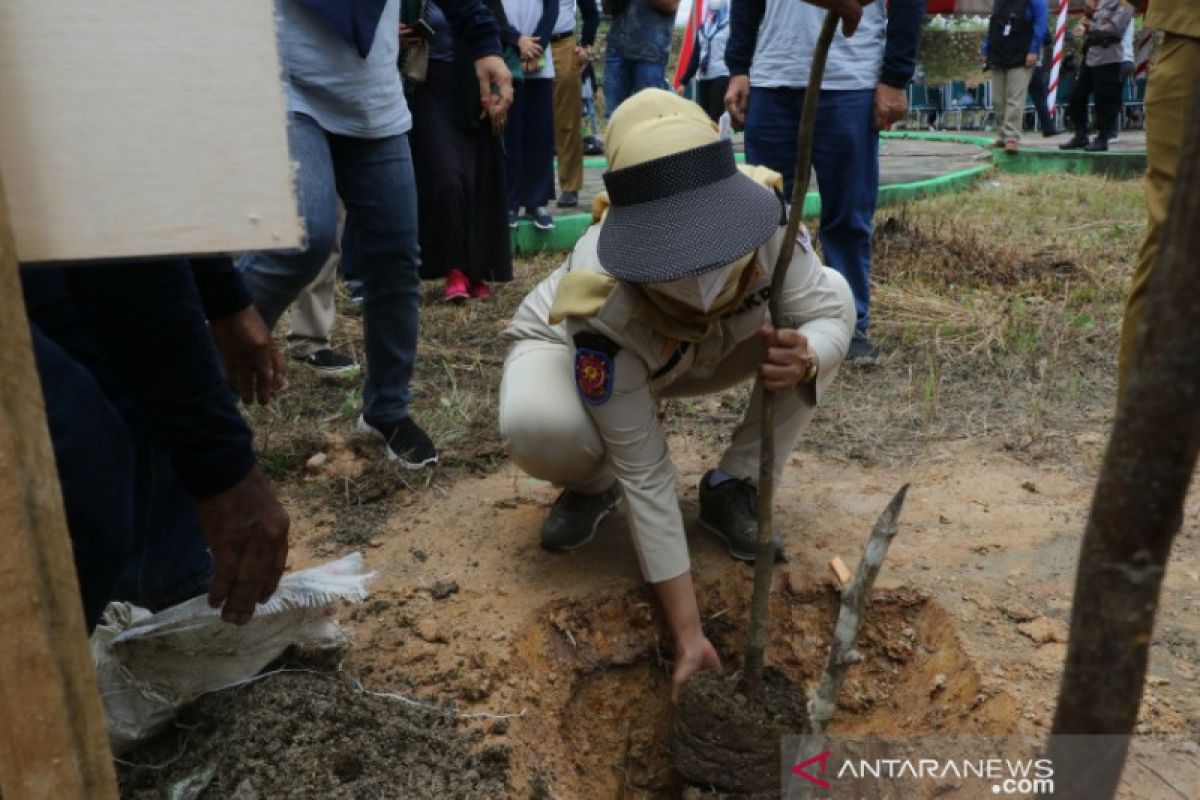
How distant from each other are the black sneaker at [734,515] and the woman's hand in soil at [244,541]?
→ 112 centimetres

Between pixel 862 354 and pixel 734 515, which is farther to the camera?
pixel 862 354

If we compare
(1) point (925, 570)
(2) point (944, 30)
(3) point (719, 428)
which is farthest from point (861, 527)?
(2) point (944, 30)

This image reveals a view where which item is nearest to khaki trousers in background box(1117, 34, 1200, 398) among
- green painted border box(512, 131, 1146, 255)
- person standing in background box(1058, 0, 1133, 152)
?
green painted border box(512, 131, 1146, 255)

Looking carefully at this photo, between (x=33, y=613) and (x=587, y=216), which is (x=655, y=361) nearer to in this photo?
(x=33, y=613)

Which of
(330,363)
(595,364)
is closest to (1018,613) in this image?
(595,364)

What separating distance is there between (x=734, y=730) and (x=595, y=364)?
0.74 meters

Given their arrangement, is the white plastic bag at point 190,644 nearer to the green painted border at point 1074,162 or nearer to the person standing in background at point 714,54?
the person standing in background at point 714,54

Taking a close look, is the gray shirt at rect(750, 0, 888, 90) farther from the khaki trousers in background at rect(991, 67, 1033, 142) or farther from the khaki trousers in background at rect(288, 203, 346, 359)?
the khaki trousers in background at rect(991, 67, 1033, 142)

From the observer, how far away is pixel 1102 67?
9.41 meters

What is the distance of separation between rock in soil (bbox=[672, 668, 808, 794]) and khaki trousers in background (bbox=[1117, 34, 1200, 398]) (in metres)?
0.86

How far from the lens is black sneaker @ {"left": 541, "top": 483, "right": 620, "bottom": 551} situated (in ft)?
8.20

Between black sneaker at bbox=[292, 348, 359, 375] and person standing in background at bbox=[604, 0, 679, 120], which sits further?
person standing in background at bbox=[604, 0, 679, 120]

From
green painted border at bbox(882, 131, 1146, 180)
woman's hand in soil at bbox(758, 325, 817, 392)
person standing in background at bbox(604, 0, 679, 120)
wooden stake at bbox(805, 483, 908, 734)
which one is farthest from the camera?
green painted border at bbox(882, 131, 1146, 180)

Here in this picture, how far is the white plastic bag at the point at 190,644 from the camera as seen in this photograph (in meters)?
1.80
